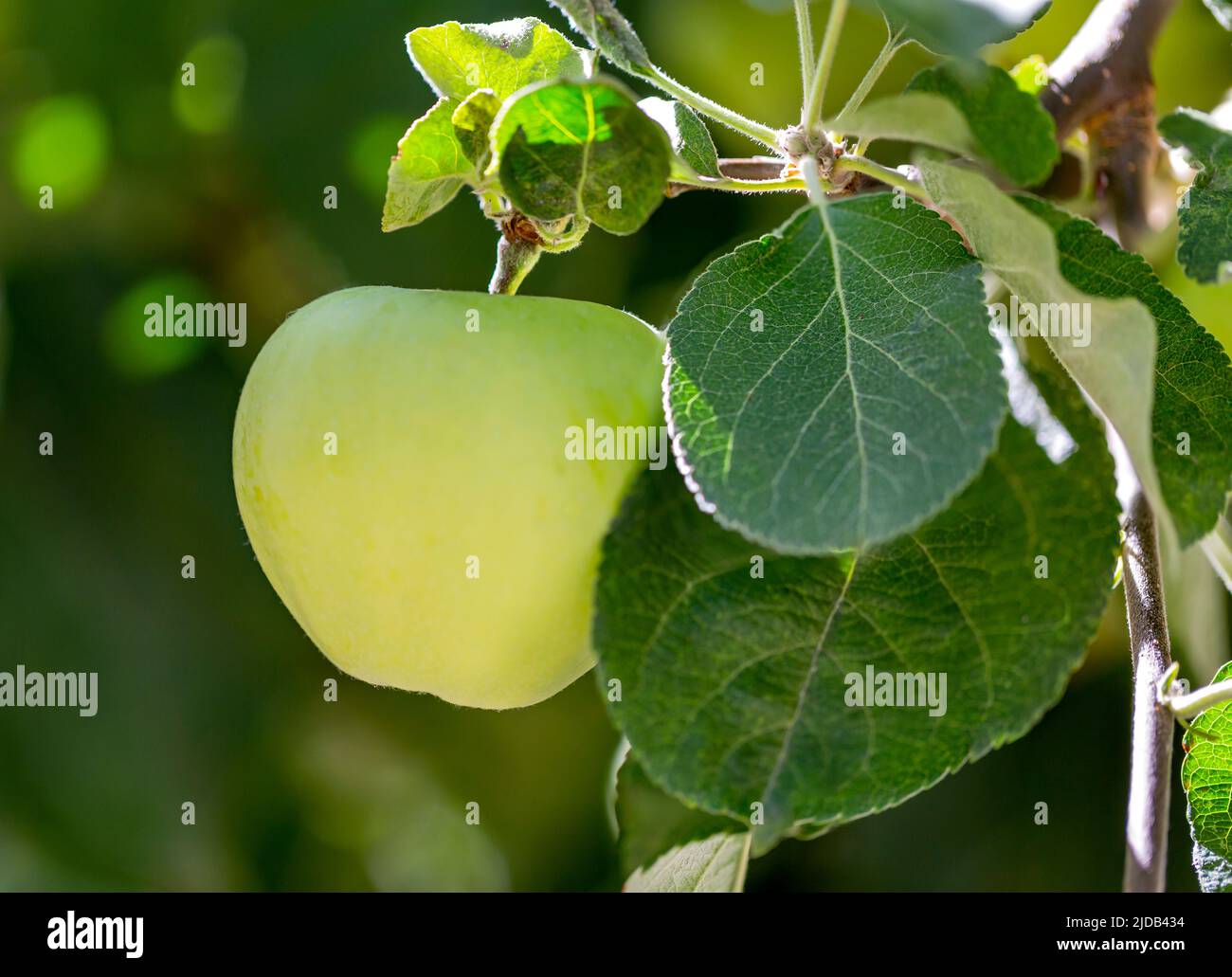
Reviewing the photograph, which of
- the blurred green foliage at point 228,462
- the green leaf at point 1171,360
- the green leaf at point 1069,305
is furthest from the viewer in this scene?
the blurred green foliage at point 228,462

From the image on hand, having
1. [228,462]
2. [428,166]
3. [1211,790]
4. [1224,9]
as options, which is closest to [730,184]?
[428,166]

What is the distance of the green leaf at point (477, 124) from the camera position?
501mm

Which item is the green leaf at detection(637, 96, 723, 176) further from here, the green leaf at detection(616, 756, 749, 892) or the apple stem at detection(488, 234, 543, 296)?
the green leaf at detection(616, 756, 749, 892)

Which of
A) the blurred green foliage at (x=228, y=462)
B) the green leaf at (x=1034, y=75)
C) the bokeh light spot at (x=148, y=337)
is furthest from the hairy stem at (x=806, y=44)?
the bokeh light spot at (x=148, y=337)

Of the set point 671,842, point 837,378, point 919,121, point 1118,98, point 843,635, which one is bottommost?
point 671,842

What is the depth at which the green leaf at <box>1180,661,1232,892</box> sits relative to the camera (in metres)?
0.58

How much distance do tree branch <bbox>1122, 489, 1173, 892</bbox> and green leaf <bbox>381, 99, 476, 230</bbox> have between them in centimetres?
36

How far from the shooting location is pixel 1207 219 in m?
0.55

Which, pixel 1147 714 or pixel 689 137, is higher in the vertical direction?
pixel 689 137

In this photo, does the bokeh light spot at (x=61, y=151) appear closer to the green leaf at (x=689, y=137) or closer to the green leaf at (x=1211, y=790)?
the green leaf at (x=689, y=137)

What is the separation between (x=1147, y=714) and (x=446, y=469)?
33 centimetres

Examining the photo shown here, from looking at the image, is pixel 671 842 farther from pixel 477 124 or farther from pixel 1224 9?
pixel 1224 9

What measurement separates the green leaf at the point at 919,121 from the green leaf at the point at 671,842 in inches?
12.2

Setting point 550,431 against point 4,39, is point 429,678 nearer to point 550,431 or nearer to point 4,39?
point 550,431
